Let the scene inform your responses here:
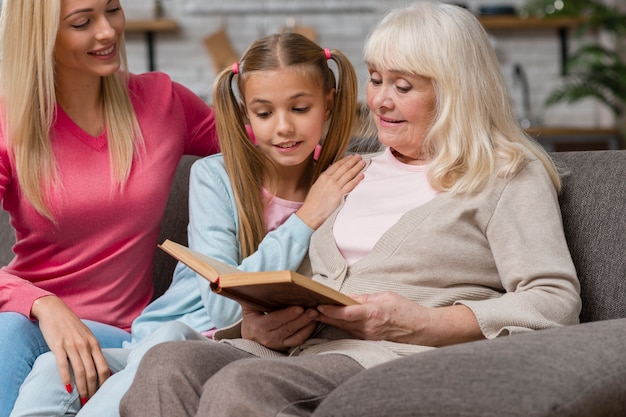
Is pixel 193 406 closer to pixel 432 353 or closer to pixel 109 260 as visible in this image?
pixel 432 353

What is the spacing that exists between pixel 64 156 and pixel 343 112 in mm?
601

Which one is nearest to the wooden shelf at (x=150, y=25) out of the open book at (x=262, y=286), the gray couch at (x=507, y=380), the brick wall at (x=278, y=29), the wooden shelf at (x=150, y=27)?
the wooden shelf at (x=150, y=27)

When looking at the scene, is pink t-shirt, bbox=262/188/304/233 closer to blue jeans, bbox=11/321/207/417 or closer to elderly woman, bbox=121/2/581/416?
elderly woman, bbox=121/2/581/416

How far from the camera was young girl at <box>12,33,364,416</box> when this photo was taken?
6.07ft

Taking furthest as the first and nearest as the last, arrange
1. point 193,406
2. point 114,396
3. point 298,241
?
point 298,241 → point 114,396 → point 193,406

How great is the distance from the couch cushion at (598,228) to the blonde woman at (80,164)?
87 centimetres

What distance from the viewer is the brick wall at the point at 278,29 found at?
5.11 meters

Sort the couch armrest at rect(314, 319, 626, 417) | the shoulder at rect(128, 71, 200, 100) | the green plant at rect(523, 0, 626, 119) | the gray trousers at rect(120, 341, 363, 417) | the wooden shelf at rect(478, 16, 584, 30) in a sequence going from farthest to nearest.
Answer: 1. the wooden shelf at rect(478, 16, 584, 30)
2. the green plant at rect(523, 0, 626, 119)
3. the shoulder at rect(128, 71, 200, 100)
4. the gray trousers at rect(120, 341, 363, 417)
5. the couch armrest at rect(314, 319, 626, 417)

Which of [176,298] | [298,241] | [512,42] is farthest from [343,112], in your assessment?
[512,42]

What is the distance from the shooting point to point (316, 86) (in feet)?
6.35

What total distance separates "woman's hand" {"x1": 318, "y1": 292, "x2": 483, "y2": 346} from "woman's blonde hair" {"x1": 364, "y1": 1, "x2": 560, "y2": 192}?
254mm

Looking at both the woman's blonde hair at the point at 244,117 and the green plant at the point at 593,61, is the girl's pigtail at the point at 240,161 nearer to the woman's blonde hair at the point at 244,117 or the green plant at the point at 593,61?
the woman's blonde hair at the point at 244,117

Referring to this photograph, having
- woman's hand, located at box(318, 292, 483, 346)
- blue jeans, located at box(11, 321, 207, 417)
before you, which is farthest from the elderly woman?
blue jeans, located at box(11, 321, 207, 417)

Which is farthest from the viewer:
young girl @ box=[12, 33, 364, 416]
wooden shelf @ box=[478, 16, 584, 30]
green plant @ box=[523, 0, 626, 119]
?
wooden shelf @ box=[478, 16, 584, 30]
